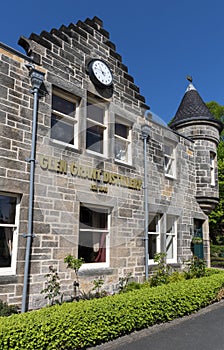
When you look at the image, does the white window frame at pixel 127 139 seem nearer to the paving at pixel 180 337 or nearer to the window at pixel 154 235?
the window at pixel 154 235

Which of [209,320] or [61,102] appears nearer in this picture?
[209,320]

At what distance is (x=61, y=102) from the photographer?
8.69 m

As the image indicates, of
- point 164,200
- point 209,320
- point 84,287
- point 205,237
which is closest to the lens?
point 209,320

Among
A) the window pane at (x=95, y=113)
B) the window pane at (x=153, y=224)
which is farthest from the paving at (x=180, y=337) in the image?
the window pane at (x=95, y=113)

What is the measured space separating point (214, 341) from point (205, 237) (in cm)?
904

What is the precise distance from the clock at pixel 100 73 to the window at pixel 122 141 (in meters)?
1.35

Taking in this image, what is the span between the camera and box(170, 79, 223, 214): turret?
44.5ft

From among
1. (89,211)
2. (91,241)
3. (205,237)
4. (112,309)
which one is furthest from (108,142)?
(205,237)

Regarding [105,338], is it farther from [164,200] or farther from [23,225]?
[164,200]

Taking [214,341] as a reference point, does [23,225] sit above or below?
above

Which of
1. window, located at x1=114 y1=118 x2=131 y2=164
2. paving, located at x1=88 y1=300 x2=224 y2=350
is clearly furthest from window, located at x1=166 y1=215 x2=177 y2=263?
paving, located at x1=88 y1=300 x2=224 y2=350

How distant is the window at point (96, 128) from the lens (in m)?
9.35

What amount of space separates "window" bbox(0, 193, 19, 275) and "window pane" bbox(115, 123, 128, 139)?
4678mm

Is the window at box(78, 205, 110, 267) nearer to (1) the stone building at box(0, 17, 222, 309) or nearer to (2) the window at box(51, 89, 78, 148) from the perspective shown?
(1) the stone building at box(0, 17, 222, 309)
